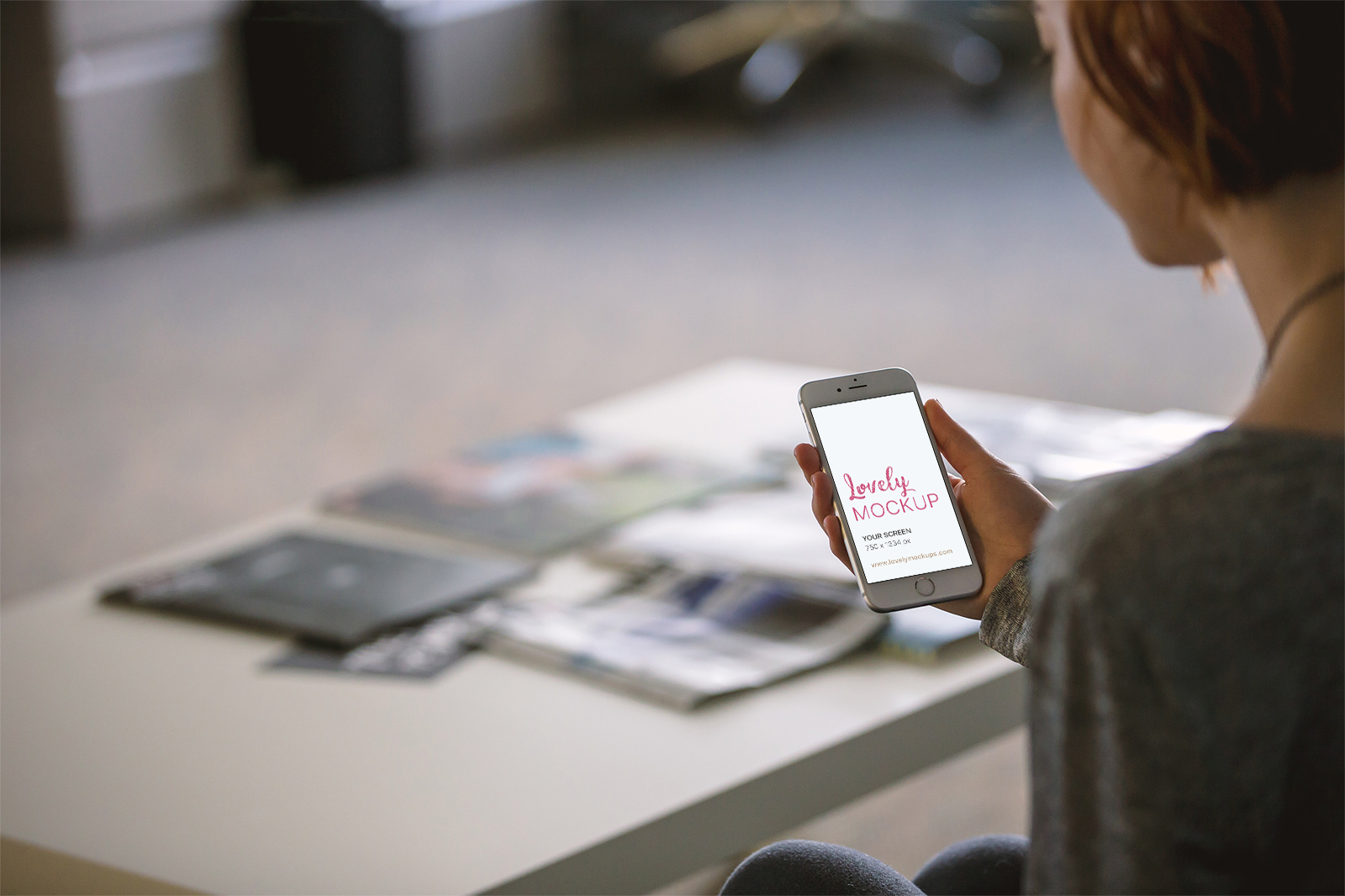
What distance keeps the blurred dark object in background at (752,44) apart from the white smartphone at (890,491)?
209 inches

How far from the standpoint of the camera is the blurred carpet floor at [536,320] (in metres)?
3.00

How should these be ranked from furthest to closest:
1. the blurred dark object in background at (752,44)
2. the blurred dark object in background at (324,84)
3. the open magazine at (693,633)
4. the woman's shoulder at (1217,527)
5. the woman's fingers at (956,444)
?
the blurred dark object in background at (752,44) < the blurred dark object in background at (324,84) < the open magazine at (693,633) < the woman's fingers at (956,444) < the woman's shoulder at (1217,527)

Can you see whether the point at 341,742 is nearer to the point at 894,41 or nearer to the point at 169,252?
the point at 169,252

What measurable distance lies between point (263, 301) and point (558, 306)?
0.82 m

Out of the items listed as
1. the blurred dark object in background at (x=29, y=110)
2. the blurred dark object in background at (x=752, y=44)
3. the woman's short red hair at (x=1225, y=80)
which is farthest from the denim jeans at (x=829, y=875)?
the blurred dark object in background at (x=752, y=44)

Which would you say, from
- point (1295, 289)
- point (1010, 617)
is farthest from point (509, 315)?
point (1295, 289)

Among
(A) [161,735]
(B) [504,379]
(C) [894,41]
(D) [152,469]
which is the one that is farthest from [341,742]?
(C) [894,41]

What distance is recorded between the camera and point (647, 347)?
3.74 metres

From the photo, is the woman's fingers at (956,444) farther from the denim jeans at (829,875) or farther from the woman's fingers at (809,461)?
the denim jeans at (829,875)

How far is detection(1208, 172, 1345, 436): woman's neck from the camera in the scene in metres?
0.56

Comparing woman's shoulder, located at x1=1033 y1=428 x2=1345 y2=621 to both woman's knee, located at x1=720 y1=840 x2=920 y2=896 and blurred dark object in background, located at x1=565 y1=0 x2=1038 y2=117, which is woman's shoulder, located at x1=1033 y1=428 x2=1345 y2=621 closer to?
woman's knee, located at x1=720 y1=840 x2=920 y2=896

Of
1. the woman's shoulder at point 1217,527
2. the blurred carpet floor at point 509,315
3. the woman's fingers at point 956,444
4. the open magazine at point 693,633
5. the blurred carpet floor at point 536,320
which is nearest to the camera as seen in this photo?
the woman's shoulder at point 1217,527

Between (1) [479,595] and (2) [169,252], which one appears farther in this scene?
(2) [169,252]

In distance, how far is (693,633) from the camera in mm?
1176
